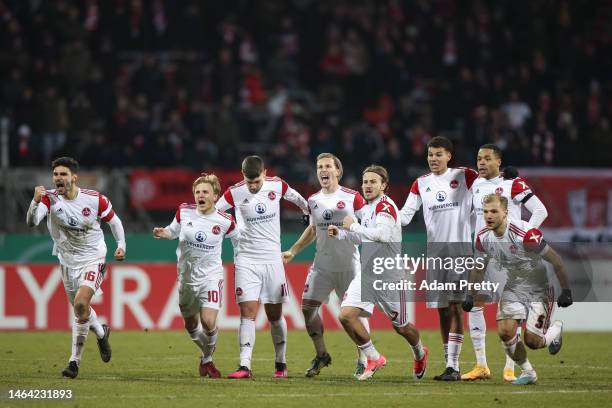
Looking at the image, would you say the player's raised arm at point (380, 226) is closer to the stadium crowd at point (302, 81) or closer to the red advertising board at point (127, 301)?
the red advertising board at point (127, 301)

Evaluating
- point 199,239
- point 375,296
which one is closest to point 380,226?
point 375,296

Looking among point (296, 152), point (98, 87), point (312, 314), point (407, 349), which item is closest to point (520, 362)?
point (312, 314)

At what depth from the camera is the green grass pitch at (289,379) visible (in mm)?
10102

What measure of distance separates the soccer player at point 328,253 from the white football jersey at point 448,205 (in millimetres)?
673

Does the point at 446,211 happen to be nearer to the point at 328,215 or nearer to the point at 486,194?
the point at 486,194

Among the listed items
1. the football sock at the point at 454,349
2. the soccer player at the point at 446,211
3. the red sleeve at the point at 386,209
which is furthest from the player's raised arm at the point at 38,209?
the football sock at the point at 454,349

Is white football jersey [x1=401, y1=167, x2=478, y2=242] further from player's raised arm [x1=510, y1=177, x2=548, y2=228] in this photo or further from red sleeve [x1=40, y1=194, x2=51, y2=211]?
red sleeve [x1=40, y1=194, x2=51, y2=211]

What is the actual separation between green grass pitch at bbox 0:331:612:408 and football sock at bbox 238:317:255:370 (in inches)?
11.3

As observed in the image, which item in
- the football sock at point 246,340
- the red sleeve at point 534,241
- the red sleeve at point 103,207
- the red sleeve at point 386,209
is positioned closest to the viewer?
the red sleeve at point 534,241

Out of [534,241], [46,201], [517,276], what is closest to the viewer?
[534,241]

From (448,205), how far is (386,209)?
102 centimetres

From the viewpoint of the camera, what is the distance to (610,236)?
2111cm

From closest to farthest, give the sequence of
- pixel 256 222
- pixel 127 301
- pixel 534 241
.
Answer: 1. pixel 534 241
2. pixel 256 222
3. pixel 127 301

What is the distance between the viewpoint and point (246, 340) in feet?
39.3
